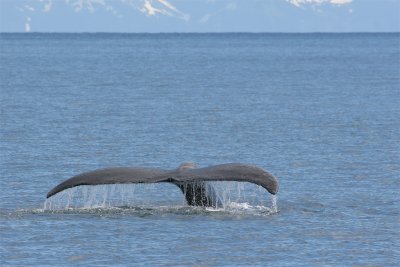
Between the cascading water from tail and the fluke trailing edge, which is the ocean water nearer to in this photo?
the cascading water from tail

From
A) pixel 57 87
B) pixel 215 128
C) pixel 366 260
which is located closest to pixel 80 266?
pixel 366 260

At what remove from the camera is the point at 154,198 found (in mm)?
19406

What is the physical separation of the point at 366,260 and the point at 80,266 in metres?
3.46

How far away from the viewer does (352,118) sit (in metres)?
35.0

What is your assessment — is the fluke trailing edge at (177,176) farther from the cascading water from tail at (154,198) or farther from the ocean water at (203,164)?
the cascading water from tail at (154,198)

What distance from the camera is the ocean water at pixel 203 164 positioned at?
15.3 metres

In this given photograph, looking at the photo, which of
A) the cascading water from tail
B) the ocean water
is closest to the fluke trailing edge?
the ocean water

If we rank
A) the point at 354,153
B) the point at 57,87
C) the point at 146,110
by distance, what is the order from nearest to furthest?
the point at 354,153, the point at 146,110, the point at 57,87

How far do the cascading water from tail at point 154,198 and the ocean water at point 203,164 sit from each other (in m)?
0.04

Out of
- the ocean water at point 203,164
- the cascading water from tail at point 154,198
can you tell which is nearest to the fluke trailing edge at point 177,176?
the ocean water at point 203,164

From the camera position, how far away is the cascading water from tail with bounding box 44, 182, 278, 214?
59.5 ft

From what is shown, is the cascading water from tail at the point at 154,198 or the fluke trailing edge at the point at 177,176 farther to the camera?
the cascading water from tail at the point at 154,198

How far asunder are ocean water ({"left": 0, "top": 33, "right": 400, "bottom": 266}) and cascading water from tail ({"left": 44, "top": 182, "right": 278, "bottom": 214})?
37mm

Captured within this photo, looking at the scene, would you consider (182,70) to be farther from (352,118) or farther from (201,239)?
(201,239)
